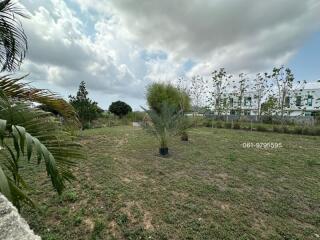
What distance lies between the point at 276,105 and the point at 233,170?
1561 cm

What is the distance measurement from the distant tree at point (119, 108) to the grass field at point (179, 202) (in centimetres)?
2327

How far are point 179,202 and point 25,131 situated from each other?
8.43 feet

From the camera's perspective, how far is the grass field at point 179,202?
2.50m

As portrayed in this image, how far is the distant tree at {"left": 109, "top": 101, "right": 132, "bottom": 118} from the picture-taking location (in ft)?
92.7

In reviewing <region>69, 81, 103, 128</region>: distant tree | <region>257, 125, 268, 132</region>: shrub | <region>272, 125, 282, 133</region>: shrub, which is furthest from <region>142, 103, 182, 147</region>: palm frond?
<region>272, 125, 282, 133</region>: shrub

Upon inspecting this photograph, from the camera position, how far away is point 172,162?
542cm

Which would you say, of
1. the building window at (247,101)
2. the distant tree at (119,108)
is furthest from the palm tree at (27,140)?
the distant tree at (119,108)

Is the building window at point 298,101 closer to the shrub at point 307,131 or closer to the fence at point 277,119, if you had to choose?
the fence at point 277,119

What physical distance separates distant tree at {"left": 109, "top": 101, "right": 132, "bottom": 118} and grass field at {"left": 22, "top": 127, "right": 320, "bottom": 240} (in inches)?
916

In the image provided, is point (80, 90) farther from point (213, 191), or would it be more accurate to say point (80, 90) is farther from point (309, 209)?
point (309, 209)

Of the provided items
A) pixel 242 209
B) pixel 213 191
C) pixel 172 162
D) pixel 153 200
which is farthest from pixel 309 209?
pixel 172 162

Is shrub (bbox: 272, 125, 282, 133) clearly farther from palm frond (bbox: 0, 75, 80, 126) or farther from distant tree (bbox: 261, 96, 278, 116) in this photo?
palm frond (bbox: 0, 75, 80, 126)

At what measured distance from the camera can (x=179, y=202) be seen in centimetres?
316

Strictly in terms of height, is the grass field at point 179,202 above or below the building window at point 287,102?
below
